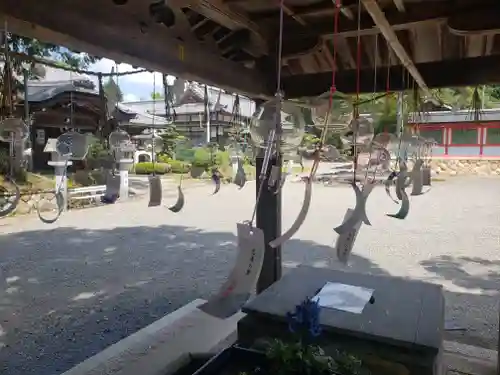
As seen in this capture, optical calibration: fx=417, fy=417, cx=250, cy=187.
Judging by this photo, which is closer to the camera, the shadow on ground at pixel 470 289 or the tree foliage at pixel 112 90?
the tree foliage at pixel 112 90

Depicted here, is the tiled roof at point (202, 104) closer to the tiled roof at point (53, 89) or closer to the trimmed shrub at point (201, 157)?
the trimmed shrub at point (201, 157)

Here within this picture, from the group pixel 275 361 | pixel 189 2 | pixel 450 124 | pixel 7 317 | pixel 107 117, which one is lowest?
pixel 7 317

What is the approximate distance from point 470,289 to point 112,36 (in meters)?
3.84

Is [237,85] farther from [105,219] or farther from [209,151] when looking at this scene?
[105,219]

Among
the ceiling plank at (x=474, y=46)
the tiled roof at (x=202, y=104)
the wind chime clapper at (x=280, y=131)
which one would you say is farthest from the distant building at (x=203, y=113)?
the ceiling plank at (x=474, y=46)

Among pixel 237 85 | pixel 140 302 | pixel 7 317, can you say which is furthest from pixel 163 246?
pixel 237 85

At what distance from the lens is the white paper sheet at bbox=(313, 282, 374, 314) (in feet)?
6.56

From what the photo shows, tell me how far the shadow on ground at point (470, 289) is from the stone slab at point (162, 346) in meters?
1.66

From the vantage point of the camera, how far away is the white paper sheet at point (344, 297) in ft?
6.56

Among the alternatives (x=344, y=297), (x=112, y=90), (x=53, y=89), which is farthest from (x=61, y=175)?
(x=53, y=89)

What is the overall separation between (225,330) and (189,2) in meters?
2.08

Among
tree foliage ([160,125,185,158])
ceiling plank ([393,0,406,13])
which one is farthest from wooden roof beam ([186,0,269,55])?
tree foliage ([160,125,185,158])

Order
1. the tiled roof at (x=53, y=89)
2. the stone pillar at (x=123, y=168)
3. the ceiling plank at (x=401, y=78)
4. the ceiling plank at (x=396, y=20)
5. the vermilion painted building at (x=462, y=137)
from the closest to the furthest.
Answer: the ceiling plank at (x=396, y=20) → the ceiling plank at (x=401, y=78) → the stone pillar at (x=123, y=168) → the tiled roof at (x=53, y=89) → the vermilion painted building at (x=462, y=137)

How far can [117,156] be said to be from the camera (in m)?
2.47
